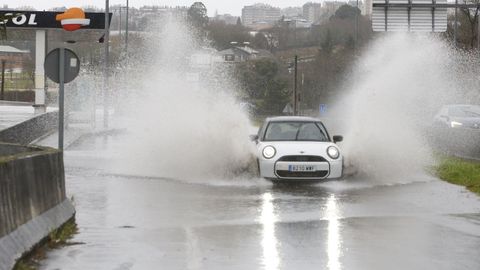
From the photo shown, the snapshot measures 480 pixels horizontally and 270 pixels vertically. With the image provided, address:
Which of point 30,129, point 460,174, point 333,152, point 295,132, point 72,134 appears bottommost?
point 72,134

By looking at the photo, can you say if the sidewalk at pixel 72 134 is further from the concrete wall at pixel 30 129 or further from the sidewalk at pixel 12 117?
the sidewalk at pixel 12 117

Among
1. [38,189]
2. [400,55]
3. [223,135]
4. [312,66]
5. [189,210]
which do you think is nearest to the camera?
[38,189]

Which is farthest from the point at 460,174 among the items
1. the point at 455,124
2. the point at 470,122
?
the point at 455,124

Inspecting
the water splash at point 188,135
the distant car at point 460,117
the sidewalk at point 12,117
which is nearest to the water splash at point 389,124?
the distant car at point 460,117

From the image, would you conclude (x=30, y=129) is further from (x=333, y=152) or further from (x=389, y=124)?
(x=333, y=152)

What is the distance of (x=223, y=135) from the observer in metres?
18.8

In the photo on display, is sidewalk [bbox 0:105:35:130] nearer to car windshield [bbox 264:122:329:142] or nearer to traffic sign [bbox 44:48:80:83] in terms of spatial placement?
traffic sign [bbox 44:48:80:83]

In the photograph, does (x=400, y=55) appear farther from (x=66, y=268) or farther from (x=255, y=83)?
(x=255, y=83)

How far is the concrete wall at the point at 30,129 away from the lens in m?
22.2

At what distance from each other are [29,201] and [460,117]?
3041cm

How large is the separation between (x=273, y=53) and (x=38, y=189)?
117 meters

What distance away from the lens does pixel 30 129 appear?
28141 mm

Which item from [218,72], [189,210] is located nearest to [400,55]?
[218,72]

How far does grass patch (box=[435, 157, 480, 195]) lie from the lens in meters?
17.3
